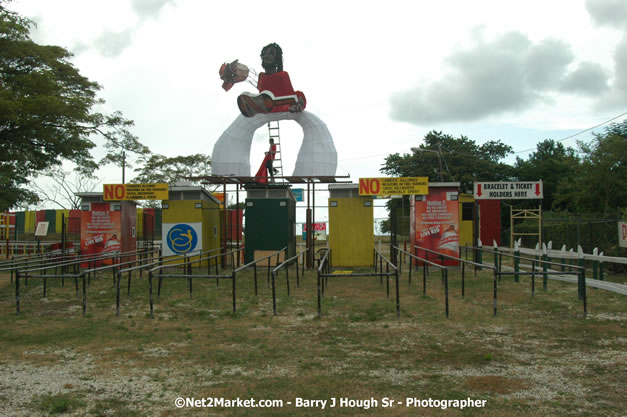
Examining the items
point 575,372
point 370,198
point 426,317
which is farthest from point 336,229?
point 575,372

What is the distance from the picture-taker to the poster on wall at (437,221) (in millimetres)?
15961

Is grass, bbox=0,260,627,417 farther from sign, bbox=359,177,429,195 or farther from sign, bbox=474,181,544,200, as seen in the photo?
sign, bbox=474,181,544,200

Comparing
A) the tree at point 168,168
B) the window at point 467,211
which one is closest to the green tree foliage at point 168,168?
the tree at point 168,168

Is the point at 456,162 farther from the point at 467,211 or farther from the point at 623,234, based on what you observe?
the point at 623,234

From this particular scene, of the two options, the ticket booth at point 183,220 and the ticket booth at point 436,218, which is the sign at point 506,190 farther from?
the ticket booth at point 183,220

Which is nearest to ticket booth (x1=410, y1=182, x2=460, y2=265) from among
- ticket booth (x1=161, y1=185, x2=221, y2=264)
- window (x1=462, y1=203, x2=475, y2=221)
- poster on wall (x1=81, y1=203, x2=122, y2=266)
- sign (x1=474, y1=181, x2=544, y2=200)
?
sign (x1=474, y1=181, x2=544, y2=200)

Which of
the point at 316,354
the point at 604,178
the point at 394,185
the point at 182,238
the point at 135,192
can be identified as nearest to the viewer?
the point at 316,354

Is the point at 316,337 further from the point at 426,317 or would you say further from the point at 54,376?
the point at 54,376

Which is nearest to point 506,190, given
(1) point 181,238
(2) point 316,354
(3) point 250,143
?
(3) point 250,143

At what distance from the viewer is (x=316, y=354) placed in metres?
5.80

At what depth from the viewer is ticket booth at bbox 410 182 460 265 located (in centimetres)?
1598

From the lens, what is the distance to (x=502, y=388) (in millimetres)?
4582

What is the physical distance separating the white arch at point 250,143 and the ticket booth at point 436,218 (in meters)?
4.43

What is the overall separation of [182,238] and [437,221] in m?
8.49
